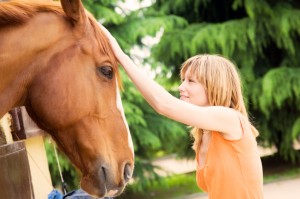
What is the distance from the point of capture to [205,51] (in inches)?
377

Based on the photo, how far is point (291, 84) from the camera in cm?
916

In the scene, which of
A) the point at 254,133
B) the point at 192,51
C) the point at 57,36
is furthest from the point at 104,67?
the point at 192,51

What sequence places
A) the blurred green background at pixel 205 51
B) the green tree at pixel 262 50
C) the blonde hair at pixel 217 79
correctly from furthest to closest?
1. the green tree at pixel 262 50
2. the blurred green background at pixel 205 51
3. the blonde hair at pixel 217 79

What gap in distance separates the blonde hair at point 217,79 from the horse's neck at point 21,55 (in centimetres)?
73

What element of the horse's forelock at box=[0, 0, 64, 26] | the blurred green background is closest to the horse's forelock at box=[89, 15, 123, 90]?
the horse's forelock at box=[0, 0, 64, 26]

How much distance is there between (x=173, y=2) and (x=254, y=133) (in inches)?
312

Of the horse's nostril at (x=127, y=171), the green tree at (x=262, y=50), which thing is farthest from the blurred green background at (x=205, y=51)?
the horse's nostril at (x=127, y=171)

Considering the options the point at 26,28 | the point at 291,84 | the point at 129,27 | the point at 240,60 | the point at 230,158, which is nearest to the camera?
the point at 26,28

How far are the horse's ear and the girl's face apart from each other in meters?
0.63

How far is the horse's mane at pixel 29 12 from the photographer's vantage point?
1965 mm

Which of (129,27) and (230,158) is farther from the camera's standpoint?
(129,27)

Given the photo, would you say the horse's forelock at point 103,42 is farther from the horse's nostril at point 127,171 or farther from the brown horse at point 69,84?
the horse's nostril at point 127,171

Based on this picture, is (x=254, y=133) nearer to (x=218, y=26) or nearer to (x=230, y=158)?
(x=230, y=158)

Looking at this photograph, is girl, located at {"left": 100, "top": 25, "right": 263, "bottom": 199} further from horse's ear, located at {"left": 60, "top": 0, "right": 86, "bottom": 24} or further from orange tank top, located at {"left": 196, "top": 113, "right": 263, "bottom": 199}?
horse's ear, located at {"left": 60, "top": 0, "right": 86, "bottom": 24}
